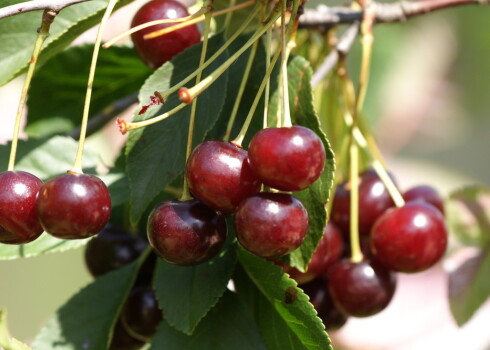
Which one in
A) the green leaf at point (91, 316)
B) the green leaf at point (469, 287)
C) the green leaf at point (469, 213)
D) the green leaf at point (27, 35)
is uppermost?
the green leaf at point (27, 35)

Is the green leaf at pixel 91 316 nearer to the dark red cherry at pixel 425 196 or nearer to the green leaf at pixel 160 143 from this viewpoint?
the green leaf at pixel 160 143

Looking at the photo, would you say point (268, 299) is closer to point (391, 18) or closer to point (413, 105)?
point (391, 18)

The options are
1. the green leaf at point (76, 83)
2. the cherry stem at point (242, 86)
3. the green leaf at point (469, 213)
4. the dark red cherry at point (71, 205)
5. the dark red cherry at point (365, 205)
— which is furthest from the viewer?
the green leaf at point (469, 213)

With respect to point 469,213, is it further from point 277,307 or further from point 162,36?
point 162,36

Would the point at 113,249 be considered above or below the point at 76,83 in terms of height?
below

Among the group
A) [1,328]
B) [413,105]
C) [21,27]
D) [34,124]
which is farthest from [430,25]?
[1,328]

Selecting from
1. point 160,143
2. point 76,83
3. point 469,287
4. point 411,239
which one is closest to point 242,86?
point 160,143

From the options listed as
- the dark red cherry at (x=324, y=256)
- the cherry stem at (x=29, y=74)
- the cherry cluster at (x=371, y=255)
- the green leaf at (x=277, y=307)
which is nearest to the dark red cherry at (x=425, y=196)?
the cherry cluster at (x=371, y=255)

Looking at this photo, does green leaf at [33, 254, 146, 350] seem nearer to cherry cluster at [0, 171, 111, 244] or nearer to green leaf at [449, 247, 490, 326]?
cherry cluster at [0, 171, 111, 244]
